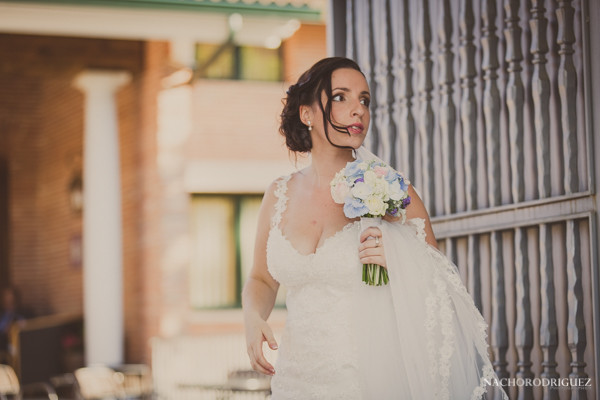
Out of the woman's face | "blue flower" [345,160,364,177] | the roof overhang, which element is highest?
the roof overhang

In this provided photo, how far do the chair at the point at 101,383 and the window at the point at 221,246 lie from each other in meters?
1.51

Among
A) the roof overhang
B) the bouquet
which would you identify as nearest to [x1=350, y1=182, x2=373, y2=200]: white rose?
the bouquet

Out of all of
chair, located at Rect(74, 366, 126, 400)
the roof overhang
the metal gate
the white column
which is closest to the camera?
the metal gate

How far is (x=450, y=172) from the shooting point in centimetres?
466

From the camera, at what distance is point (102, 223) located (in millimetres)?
12266

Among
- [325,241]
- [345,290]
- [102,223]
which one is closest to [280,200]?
[325,241]

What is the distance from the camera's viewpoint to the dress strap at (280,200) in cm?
361

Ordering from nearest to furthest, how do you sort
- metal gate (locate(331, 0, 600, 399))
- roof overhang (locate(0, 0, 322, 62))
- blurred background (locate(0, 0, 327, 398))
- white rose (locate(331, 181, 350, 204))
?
1. white rose (locate(331, 181, 350, 204))
2. metal gate (locate(331, 0, 600, 399))
3. roof overhang (locate(0, 0, 322, 62))
4. blurred background (locate(0, 0, 327, 398))

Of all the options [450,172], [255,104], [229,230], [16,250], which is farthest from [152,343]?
[450,172]

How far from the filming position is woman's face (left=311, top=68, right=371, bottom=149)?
342 centimetres

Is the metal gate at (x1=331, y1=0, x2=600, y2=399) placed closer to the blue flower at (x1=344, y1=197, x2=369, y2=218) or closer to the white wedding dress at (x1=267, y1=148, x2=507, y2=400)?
the white wedding dress at (x1=267, y1=148, x2=507, y2=400)

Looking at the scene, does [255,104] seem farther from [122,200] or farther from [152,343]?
[152,343]

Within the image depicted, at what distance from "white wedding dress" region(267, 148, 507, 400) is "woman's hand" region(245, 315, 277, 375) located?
4.8 inches

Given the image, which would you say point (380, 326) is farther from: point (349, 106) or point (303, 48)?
point (303, 48)
